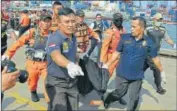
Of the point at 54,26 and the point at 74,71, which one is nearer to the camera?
the point at 74,71

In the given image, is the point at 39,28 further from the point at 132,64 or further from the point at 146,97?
the point at 146,97

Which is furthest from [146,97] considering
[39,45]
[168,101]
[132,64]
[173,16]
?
[173,16]

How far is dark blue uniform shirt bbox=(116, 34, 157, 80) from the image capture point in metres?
5.71

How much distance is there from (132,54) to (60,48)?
5.13 ft

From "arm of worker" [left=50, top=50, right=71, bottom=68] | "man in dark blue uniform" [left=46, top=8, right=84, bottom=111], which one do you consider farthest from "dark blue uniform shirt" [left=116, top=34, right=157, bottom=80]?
"arm of worker" [left=50, top=50, right=71, bottom=68]

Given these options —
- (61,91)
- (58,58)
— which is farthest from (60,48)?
(61,91)

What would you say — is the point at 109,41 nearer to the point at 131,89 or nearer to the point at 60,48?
the point at 131,89

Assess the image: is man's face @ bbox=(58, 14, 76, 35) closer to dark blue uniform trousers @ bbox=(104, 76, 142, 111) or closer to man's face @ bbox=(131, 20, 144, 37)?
man's face @ bbox=(131, 20, 144, 37)

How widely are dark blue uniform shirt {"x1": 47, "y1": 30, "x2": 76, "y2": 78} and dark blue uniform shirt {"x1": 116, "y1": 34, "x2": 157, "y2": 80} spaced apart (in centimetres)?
120

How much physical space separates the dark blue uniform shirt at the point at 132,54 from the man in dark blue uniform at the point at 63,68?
3.90 ft

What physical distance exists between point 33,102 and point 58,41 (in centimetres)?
281

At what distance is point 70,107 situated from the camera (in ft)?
16.2

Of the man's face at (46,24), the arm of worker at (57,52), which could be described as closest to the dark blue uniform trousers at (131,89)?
the man's face at (46,24)

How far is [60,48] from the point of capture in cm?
462
